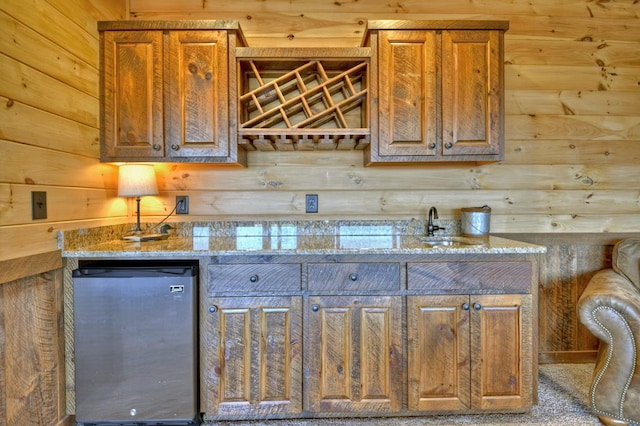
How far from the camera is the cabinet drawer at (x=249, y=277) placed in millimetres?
1695

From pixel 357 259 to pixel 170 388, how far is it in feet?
3.63

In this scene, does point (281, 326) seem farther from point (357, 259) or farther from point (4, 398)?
point (4, 398)

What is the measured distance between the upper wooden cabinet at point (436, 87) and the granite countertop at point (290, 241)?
547 millimetres

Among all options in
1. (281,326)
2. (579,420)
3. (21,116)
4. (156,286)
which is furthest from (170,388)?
(579,420)

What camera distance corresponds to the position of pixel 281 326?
171cm

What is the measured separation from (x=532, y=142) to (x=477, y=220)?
2.49 ft

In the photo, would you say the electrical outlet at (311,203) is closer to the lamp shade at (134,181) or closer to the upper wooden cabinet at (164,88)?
the upper wooden cabinet at (164,88)

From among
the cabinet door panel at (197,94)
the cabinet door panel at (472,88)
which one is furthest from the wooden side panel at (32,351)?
the cabinet door panel at (472,88)

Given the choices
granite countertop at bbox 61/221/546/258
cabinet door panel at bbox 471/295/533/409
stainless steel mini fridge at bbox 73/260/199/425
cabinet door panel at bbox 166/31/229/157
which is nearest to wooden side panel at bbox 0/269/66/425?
stainless steel mini fridge at bbox 73/260/199/425

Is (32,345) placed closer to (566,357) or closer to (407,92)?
(407,92)

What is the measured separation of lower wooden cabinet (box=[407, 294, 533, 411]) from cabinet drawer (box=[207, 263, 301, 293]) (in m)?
0.66

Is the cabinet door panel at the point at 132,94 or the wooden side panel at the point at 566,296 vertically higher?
the cabinet door panel at the point at 132,94

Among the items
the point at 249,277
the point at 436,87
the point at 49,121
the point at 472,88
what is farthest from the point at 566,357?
the point at 49,121

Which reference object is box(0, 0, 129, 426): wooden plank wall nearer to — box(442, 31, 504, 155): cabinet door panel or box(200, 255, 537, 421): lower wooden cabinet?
box(200, 255, 537, 421): lower wooden cabinet
